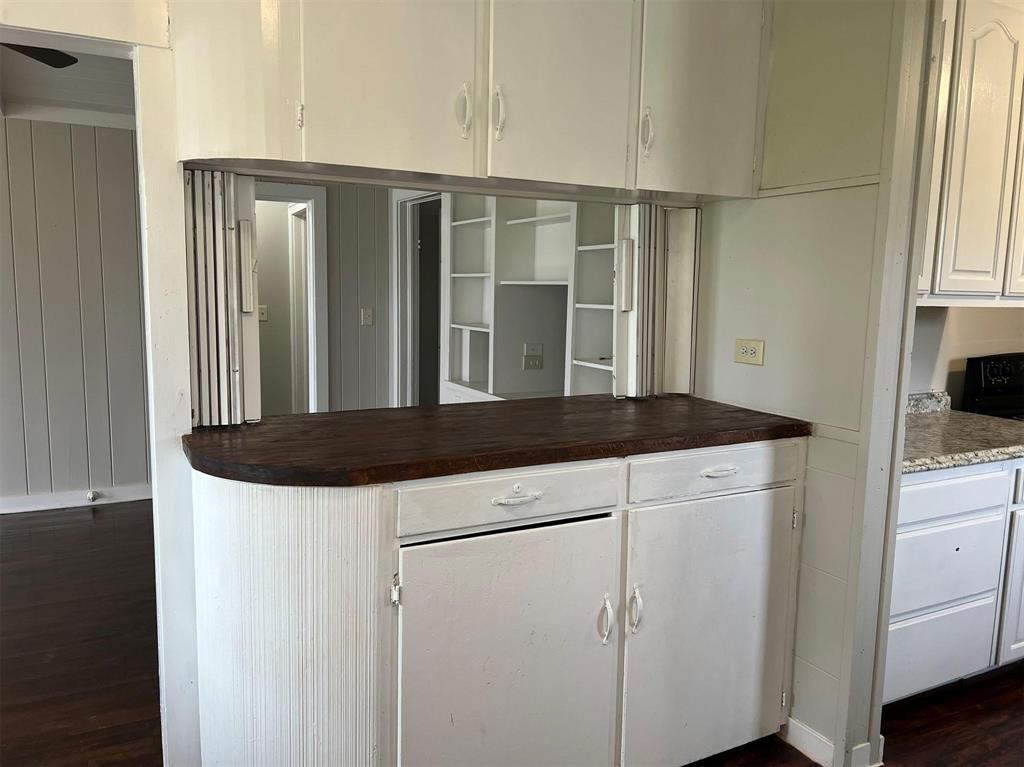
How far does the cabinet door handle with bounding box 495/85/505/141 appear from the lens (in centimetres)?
191

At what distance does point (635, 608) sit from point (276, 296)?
440 cm

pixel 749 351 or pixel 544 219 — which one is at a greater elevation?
pixel 544 219

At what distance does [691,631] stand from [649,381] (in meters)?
0.85

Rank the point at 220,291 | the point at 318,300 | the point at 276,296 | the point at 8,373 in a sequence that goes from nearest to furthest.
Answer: the point at 220,291
the point at 8,373
the point at 318,300
the point at 276,296

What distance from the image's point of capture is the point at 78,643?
9.03 feet

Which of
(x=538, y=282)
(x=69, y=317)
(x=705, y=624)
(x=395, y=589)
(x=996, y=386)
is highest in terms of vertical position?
(x=538, y=282)

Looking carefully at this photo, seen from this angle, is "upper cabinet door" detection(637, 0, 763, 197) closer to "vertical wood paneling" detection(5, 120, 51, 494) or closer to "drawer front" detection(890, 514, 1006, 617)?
"drawer front" detection(890, 514, 1006, 617)

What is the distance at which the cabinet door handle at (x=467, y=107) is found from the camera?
1.88 metres

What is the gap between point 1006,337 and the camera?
11.5 ft

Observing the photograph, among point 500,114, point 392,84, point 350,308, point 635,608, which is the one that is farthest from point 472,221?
point 635,608

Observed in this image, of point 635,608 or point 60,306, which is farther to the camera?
point 60,306

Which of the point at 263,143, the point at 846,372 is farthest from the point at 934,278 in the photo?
the point at 263,143

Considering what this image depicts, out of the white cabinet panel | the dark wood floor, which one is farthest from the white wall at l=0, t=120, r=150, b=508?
the white cabinet panel

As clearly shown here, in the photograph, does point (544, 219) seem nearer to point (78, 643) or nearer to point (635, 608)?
point (635, 608)
